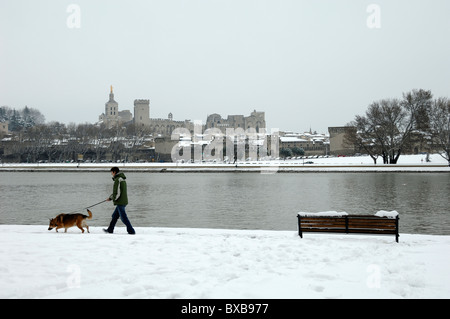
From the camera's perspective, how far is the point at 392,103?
2276 inches

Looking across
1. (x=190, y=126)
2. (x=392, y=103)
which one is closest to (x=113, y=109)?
(x=190, y=126)

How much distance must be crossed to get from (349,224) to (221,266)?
12.3 ft

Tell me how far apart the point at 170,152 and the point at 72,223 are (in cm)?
9212

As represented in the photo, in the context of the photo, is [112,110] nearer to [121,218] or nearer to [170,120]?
[170,120]

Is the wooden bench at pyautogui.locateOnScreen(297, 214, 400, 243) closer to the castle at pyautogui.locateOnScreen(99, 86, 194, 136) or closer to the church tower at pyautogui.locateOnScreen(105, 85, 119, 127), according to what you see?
the castle at pyautogui.locateOnScreen(99, 86, 194, 136)

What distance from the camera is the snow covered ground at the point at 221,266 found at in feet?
16.6

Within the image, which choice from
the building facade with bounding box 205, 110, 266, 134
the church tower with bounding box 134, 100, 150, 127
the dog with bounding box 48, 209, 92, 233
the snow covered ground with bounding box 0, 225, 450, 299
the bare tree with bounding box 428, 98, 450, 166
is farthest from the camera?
the building facade with bounding box 205, 110, 266, 134

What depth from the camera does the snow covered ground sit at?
199 inches

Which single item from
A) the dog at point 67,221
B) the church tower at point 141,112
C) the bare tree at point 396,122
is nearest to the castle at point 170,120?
the church tower at point 141,112

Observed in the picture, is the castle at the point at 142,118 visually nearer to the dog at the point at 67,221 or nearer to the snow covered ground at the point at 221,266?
the dog at the point at 67,221

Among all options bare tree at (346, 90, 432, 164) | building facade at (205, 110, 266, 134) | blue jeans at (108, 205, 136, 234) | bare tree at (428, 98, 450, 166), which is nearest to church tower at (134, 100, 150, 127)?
building facade at (205, 110, 266, 134)

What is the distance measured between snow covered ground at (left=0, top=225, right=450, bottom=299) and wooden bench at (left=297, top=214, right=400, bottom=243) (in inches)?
8.5

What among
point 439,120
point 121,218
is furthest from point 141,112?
point 121,218
